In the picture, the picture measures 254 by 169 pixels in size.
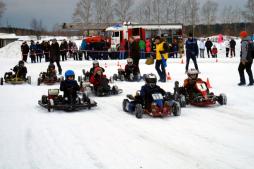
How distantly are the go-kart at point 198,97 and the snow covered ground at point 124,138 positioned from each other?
25 cm

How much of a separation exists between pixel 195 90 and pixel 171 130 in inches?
133

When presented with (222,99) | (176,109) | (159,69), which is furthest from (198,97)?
(159,69)

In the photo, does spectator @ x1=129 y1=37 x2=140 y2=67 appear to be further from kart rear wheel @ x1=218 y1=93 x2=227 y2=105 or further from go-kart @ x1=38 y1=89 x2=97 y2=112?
kart rear wheel @ x1=218 y1=93 x2=227 y2=105

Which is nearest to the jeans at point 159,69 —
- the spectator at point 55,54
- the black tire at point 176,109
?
the spectator at point 55,54

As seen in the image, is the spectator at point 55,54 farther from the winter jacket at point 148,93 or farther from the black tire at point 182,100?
the winter jacket at point 148,93

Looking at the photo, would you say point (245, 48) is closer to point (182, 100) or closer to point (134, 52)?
point (182, 100)

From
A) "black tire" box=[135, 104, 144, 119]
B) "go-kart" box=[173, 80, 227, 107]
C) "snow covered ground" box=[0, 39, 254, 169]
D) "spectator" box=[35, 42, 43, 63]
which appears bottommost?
"snow covered ground" box=[0, 39, 254, 169]

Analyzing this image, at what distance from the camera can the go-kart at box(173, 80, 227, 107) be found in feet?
37.7

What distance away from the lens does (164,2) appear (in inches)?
3009

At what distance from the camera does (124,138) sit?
26.9ft

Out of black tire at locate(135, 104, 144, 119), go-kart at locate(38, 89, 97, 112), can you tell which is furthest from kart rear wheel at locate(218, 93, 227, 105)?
go-kart at locate(38, 89, 97, 112)

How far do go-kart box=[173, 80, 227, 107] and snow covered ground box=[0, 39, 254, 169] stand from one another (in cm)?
25

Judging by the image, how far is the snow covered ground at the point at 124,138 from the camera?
6654 millimetres

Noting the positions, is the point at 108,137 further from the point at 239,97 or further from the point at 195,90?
the point at 239,97
